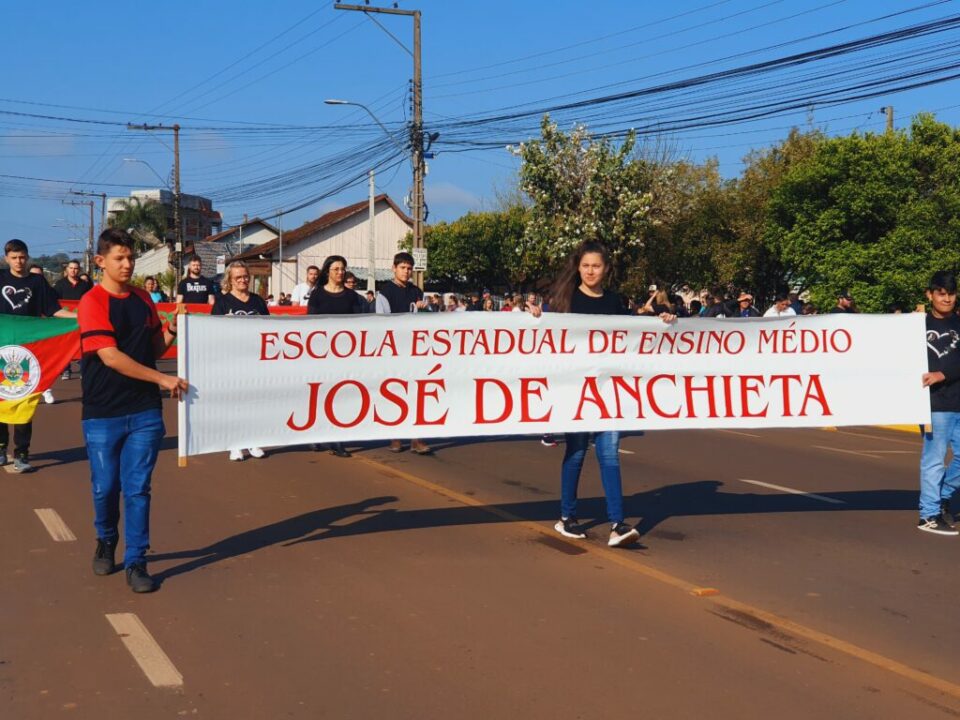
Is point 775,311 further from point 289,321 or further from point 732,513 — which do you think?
point 289,321

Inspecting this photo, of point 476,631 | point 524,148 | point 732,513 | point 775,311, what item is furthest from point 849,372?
point 524,148

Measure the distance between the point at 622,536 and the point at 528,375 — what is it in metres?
1.20

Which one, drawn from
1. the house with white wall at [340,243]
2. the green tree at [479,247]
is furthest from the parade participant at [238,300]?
the house with white wall at [340,243]

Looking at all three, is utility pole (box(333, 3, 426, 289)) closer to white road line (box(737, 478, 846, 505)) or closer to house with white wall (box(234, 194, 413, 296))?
white road line (box(737, 478, 846, 505))

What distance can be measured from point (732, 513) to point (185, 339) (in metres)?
4.35

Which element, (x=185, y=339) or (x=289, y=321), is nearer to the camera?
(x=185, y=339)

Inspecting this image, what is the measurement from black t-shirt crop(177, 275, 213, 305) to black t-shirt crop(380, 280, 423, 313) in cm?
516

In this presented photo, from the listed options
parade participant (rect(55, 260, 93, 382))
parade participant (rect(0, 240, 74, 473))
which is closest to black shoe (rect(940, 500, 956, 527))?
parade participant (rect(0, 240, 74, 473))

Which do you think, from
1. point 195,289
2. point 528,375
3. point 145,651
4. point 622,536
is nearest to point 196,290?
point 195,289

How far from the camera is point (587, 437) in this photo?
7473mm

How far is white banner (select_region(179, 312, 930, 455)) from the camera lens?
22.5 feet

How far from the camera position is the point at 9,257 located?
10.7 m

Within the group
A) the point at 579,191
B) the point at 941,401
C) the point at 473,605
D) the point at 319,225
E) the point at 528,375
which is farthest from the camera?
the point at 319,225

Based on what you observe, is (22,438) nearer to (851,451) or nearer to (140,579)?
(140,579)
